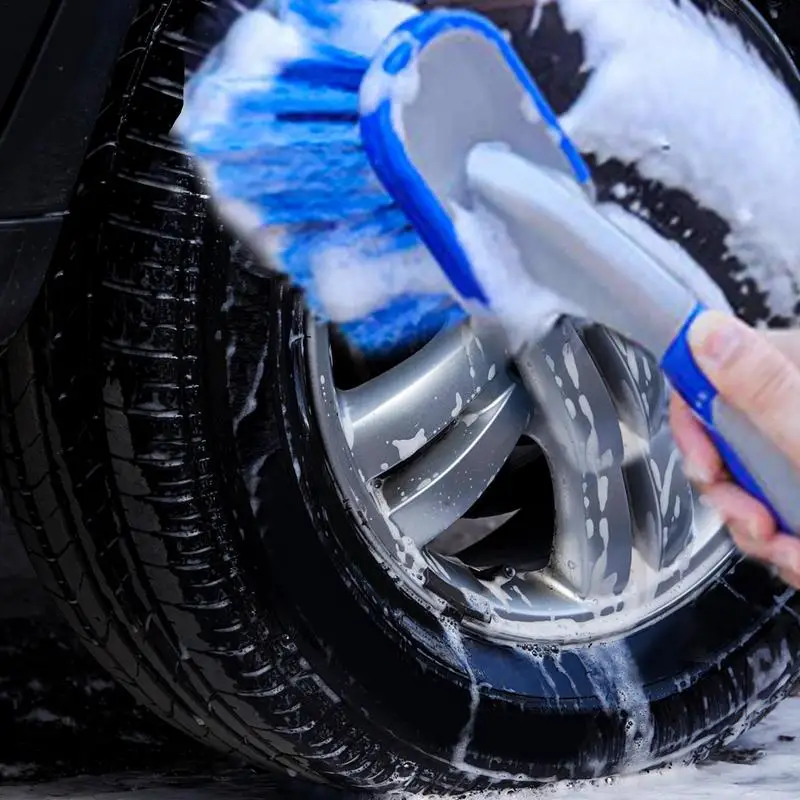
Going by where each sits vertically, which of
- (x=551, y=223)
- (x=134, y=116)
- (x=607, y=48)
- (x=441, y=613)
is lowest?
(x=441, y=613)

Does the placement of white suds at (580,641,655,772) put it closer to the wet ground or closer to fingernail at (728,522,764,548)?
the wet ground

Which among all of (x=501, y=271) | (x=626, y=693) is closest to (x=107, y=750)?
(x=626, y=693)

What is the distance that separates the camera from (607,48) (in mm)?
1250

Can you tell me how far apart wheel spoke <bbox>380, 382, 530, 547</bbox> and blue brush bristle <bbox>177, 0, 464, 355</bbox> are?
0.32 m

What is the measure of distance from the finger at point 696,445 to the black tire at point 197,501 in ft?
1.16

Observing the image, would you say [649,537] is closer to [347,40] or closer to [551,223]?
[551,223]

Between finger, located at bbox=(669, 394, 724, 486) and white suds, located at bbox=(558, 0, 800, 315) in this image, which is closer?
finger, located at bbox=(669, 394, 724, 486)

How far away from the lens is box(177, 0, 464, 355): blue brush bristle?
0.99 metres

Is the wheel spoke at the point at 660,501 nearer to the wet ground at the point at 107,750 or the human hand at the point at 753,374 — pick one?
the wet ground at the point at 107,750

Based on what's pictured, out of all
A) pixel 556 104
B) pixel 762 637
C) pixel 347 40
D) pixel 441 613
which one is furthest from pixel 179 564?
pixel 762 637

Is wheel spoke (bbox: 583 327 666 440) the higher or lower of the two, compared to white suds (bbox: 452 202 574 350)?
lower

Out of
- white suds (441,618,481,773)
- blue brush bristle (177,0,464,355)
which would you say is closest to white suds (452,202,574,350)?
blue brush bristle (177,0,464,355)

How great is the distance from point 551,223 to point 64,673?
1050 millimetres

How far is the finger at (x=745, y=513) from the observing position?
992 mm
